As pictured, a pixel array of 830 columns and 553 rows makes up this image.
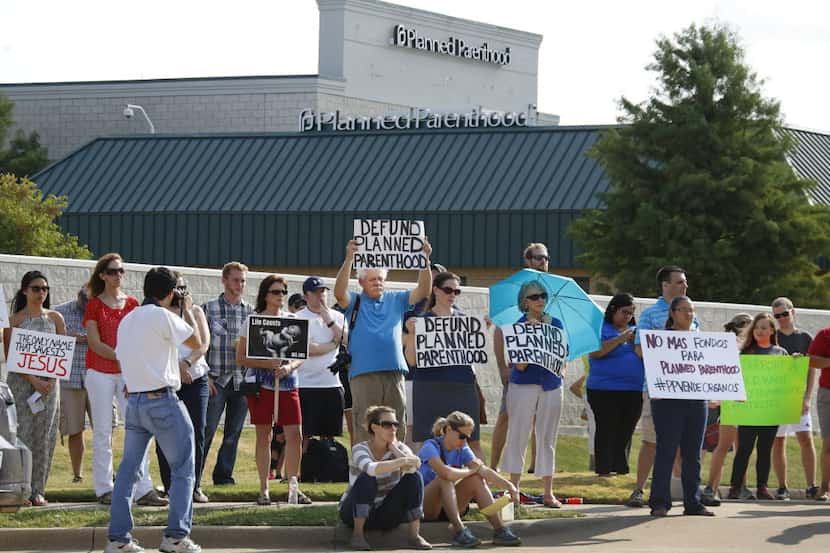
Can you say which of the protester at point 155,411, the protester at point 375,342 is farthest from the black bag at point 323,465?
the protester at point 155,411

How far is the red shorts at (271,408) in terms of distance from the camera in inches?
576

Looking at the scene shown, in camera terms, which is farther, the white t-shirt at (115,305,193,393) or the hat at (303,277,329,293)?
the hat at (303,277,329,293)

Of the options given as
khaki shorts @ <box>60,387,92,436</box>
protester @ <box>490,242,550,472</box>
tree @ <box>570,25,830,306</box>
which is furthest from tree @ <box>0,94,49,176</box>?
protester @ <box>490,242,550,472</box>

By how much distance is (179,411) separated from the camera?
1205 centimetres

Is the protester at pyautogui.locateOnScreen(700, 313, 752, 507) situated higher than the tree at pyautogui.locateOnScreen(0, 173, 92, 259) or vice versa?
the tree at pyautogui.locateOnScreen(0, 173, 92, 259)

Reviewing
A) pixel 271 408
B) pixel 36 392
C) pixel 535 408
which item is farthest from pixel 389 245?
pixel 36 392

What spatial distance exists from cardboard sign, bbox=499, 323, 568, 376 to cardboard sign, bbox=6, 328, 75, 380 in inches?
147

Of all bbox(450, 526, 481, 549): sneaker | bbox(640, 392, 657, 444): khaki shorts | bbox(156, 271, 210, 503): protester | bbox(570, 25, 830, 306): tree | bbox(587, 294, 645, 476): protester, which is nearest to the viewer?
bbox(450, 526, 481, 549): sneaker

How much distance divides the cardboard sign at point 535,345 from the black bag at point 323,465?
242 cm

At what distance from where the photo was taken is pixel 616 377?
16.2 m

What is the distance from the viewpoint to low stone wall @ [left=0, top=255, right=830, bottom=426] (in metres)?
20.5

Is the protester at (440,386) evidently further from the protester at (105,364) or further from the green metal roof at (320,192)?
the green metal roof at (320,192)

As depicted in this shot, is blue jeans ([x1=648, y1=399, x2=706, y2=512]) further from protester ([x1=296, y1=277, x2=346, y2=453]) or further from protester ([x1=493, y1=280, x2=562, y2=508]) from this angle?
protester ([x1=296, y1=277, x2=346, y2=453])

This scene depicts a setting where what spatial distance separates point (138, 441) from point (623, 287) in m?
26.5
